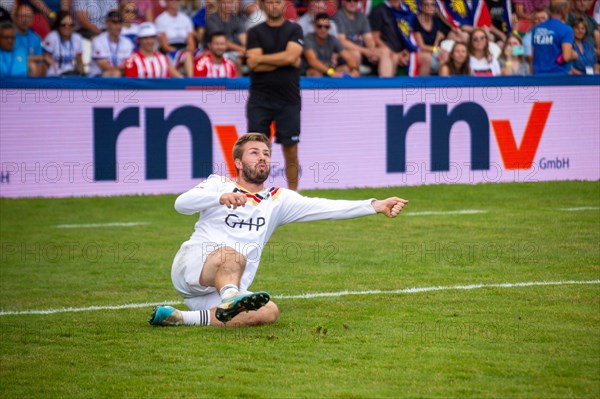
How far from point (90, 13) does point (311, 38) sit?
11.0 ft

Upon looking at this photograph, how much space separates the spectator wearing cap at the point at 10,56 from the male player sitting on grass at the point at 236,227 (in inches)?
319

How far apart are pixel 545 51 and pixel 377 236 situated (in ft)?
21.7

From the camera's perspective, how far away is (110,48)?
1599cm

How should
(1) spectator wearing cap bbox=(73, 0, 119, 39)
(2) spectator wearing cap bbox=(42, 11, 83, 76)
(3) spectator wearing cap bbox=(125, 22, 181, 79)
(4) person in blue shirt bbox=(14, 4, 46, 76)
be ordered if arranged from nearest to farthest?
(4) person in blue shirt bbox=(14, 4, 46, 76), (3) spectator wearing cap bbox=(125, 22, 181, 79), (2) spectator wearing cap bbox=(42, 11, 83, 76), (1) spectator wearing cap bbox=(73, 0, 119, 39)

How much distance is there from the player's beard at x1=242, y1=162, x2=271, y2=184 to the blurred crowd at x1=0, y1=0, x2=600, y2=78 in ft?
26.4

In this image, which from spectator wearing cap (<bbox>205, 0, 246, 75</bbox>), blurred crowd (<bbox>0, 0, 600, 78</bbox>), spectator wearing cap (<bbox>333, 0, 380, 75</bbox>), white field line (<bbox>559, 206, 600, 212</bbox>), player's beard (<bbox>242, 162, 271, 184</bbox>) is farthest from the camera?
spectator wearing cap (<bbox>333, 0, 380, 75</bbox>)

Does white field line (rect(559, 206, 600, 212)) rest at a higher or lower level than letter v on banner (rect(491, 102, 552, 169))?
lower

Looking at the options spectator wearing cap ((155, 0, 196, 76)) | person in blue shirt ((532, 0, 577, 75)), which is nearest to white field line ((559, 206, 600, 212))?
person in blue shirt ((532, 0, 577, 75))

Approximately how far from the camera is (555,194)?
1470cm

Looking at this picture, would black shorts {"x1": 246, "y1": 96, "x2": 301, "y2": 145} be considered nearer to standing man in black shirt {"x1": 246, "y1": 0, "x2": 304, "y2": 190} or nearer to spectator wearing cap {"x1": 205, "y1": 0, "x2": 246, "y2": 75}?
standing man in black shirt {"x1": 246, "y1": 0, "x2": 304, "y2": 190}

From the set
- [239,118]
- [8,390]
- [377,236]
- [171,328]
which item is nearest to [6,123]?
[239,118]

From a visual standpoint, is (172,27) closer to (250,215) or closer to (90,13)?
(90,13)

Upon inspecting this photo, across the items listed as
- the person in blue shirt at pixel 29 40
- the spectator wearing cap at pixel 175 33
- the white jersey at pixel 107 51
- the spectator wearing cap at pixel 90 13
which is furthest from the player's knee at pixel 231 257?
the spectator wearing cap at pixel 90 13

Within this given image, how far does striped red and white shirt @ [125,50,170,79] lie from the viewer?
15.5 m
